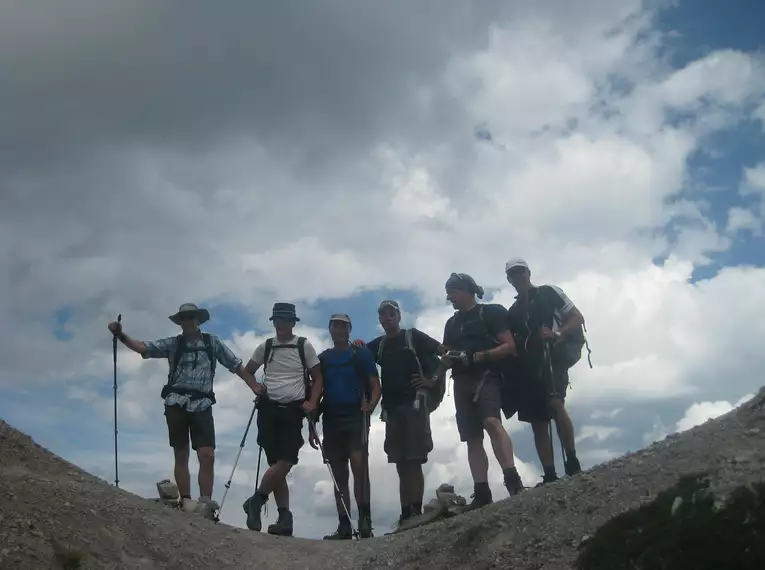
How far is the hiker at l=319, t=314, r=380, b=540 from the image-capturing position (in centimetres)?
1126

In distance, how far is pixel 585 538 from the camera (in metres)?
7.36

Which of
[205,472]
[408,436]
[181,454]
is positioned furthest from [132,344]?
[408,436]

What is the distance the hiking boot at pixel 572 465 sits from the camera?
10008 millimetres

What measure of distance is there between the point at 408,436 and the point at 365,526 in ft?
4.94

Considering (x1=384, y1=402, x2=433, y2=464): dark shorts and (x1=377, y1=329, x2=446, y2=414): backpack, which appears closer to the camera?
(x1=384, y1=402, x2=433, y2=464): dark shorts

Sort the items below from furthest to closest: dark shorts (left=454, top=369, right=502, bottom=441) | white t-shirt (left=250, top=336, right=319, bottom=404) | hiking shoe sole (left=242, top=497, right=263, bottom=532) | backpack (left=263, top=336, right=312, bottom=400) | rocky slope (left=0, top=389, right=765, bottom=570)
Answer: backpack (left=263, top=336, right=312, bottom=400) → white t-shirt (left=250, top=336, right=319, bottom=404) → hiking shoe sole (left=242, top=497, right=263, bottom=532) → dark shorts (left=454, top=369, right=502, bottom=441) → rocky slope (left=0, top=389, right=765, bottom=570)

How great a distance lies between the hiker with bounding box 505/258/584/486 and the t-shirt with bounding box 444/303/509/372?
43 centimetres

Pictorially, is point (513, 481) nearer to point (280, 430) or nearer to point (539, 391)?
point (539, 391)

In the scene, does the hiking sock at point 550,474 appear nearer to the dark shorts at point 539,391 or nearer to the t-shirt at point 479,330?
the dark shorts at point 539,391

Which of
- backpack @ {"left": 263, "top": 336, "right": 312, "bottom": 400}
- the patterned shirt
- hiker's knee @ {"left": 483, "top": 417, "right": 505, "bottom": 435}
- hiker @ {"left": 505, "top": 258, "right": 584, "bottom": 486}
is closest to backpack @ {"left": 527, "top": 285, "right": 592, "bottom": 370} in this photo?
hiker @ {"left": 505, "top": 258, "right": 584, "bottom": 486}

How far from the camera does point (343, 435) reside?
11.4m

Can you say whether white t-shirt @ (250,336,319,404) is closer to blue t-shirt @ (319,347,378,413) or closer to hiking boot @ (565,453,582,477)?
blue t-shirt @ (319,347,378,413)

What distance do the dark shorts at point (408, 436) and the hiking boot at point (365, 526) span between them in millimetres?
933

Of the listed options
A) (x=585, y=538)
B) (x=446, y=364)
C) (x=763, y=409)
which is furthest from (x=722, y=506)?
(x=446, y=364)
